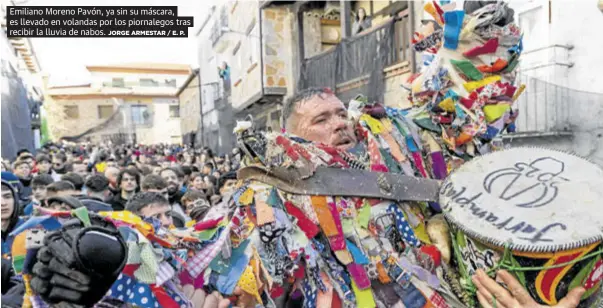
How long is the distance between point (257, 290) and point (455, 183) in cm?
75

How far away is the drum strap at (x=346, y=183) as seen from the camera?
156cm

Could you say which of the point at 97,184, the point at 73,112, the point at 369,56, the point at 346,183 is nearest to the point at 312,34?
the point at 369,56

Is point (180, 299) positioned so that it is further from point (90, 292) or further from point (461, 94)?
point (461, 94)

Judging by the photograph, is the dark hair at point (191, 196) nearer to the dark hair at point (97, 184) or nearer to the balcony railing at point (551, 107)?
the dark hair at point (97, 184)

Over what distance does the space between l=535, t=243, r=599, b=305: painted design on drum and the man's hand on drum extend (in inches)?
1.1

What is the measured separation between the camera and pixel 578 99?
464 cm

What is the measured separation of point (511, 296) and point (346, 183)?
1.98 ft

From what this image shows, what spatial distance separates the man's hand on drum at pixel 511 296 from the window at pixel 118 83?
40983 mm

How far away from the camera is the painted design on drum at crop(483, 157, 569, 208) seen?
57.9 inches

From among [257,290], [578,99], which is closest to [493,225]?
[257,290]

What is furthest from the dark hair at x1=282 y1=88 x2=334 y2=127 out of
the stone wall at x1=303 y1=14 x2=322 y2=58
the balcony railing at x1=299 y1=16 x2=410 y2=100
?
the stone wall at x1=303 y1=14 x2=322 y2=58

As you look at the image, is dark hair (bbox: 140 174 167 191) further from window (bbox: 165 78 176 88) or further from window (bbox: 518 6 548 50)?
window (bbox: 165 78 176 88)

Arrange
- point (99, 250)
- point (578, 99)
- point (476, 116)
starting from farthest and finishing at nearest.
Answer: point (578, 99)
point (476, 116)
point (99, 250)

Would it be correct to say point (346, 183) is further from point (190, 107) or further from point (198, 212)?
point (190, 107)
